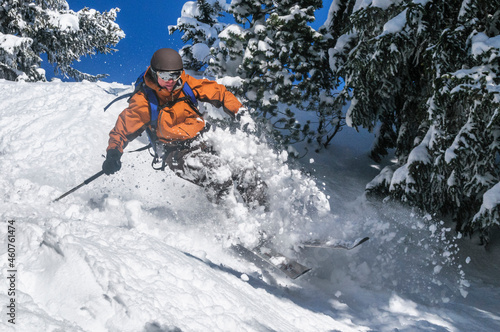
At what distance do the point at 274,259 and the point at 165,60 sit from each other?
292cm

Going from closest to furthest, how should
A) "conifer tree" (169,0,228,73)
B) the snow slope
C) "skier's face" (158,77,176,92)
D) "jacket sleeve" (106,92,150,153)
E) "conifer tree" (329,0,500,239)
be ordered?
the snow slope, "conifer tree" (329,0,500,239), "skier's face" (158,77,176,92), "jacket sleeve" (106,92,150,153), "conifer tree" (169,0,228,73)

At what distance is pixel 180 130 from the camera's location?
5062mm

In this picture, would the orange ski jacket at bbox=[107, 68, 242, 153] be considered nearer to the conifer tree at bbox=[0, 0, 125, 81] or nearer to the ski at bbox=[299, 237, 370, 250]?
the ski at bbox=[299, 237, 370, 250]

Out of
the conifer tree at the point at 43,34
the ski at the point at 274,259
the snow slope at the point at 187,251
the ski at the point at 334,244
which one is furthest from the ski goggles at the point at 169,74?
the conifer tree at the point at 43,34

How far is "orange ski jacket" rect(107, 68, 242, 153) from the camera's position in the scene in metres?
4.90

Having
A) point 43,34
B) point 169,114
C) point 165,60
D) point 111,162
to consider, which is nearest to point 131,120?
point 169,114

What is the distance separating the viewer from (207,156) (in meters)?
5.13

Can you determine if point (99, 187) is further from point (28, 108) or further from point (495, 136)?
point (495, 136)

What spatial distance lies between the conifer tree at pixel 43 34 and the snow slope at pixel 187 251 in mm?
6571

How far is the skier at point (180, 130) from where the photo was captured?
4.77m

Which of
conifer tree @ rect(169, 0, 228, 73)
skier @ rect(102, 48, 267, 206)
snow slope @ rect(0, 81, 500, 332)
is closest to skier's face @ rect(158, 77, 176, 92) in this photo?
skier @ rect(102, 48, 267, 206)

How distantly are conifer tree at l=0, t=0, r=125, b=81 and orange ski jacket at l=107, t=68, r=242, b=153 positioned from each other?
1153cm

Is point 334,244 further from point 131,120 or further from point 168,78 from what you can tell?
point 131,120

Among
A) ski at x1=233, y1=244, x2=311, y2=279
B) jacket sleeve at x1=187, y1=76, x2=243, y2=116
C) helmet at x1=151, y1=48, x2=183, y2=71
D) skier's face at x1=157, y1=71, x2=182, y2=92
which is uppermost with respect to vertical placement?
helmet at x1=151, y1=48, x2=183, y2=71
